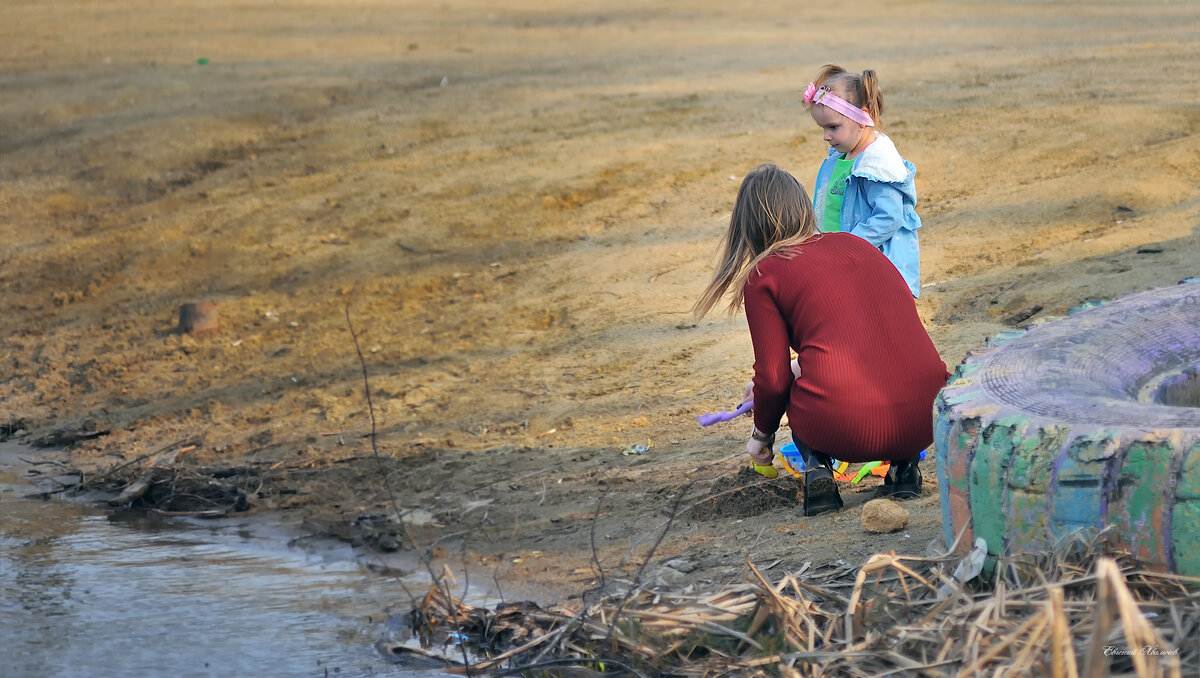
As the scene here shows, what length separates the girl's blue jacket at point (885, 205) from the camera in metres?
4.34

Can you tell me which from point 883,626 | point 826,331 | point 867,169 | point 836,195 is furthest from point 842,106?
point 883,626

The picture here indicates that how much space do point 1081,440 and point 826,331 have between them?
3.27 ft

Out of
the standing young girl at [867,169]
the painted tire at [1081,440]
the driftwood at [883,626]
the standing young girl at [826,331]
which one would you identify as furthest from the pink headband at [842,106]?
the driftwood at [883,626]

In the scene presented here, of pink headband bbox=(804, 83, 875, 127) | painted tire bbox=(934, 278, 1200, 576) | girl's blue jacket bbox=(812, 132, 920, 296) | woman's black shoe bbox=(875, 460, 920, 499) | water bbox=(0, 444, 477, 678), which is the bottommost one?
water bbox=(0, 444, 477, 678)

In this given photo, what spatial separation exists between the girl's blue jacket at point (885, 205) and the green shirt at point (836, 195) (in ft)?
0.14

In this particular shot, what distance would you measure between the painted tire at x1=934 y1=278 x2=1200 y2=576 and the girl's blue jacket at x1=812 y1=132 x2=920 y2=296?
81 centimetres

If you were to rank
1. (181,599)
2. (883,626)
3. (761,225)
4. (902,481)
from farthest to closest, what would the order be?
(181,599)
(902,481)
(761,225)
(883,626)

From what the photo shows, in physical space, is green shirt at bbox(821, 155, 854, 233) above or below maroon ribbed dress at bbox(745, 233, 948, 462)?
above

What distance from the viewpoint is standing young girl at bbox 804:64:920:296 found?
434 centimetres

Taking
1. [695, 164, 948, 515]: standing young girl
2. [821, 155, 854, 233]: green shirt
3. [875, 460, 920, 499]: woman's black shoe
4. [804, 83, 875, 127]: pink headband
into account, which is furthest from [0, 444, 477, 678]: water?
[804, 83, 875, 127]: pink headband

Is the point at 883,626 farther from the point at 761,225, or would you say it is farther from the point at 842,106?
the point at 842,106

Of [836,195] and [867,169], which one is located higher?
[867,169]

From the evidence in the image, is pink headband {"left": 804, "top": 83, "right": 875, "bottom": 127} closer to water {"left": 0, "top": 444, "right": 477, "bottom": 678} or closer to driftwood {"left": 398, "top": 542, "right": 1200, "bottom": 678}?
driftwood {"left": 398, "top": 542, "right": 1200, "bottom": 678}

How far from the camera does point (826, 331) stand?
146 inches
